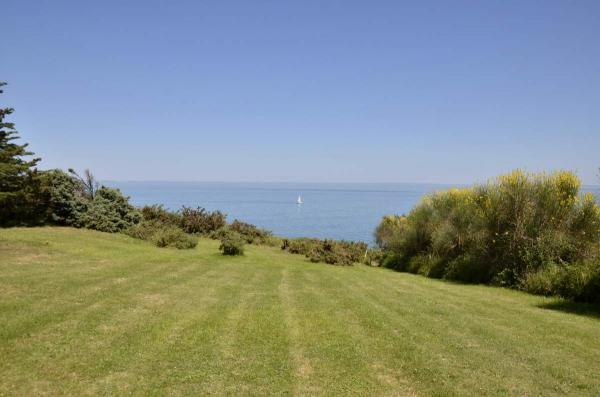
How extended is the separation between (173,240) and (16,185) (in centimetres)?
727

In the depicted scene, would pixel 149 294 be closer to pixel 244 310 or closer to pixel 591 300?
pixel 244 310

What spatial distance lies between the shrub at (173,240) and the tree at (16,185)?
222 inches

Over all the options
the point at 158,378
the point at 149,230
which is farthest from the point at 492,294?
the point at 149,230

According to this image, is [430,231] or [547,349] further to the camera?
[430,231]

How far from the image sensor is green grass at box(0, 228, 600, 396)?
20.5 ft

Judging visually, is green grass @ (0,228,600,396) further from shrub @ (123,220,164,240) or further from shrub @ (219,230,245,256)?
shrub @ (123,220,164,240)

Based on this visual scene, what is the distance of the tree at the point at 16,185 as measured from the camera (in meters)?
18.6

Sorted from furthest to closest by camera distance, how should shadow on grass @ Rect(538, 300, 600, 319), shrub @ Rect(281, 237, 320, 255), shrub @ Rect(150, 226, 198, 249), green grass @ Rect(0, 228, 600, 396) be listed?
1. shrub @ Rect(281, 237, 320, 255)
2. shrub @ Rect(150, 226, 198, 249)
3. shadow on grass @ Rect(538, 300, 600, 319)
4. green grass @ Rect(0, 228, 600, 396)

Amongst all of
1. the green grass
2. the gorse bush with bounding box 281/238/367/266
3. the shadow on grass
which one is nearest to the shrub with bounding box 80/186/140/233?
the green grass

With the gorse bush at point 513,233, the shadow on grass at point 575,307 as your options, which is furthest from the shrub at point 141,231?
the shadow on grass at point 575,307

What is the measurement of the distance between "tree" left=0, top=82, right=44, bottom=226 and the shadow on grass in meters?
20.9

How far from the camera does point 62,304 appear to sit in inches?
358

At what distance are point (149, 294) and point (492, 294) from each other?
1146 cm

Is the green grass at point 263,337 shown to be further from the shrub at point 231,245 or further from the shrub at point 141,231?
the shrub at point 141,231
